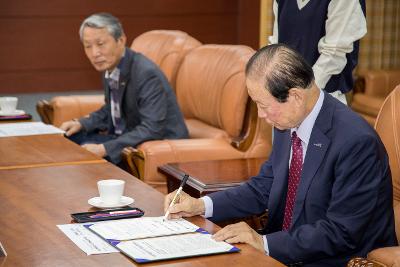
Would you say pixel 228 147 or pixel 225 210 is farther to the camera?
pixel 228 147

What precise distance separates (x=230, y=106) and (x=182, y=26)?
4560 mm

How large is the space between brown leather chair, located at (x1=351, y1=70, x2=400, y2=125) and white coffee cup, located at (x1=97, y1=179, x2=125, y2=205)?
197 inches

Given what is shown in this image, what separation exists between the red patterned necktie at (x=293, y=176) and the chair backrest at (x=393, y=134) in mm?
386

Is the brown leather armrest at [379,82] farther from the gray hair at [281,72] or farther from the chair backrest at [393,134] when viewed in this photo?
the gray hair at [281,72]

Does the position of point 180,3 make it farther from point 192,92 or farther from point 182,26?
point 192,92

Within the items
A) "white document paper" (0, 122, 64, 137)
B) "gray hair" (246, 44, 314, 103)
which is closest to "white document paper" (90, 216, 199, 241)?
"gray hair" (246, 44, 314, 103)

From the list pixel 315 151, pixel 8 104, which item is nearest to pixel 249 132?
pixel 8 104

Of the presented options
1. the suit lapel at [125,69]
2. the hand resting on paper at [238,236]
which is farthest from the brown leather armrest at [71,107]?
the hand resting on paper at [238,236]

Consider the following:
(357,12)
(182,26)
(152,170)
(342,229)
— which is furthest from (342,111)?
(182,26)

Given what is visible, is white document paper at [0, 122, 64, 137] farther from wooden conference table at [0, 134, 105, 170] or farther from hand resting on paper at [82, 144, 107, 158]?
hand resting on paper at [82, 144, 107, 158]

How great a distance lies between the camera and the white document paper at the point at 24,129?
414 centimetres

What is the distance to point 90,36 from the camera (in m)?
Answer: 4.68

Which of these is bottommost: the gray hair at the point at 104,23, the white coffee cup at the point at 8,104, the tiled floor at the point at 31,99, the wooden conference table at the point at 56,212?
the tiled floor at the point at 31,99

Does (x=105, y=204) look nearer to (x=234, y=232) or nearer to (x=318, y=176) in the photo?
(x=234, y=232)
